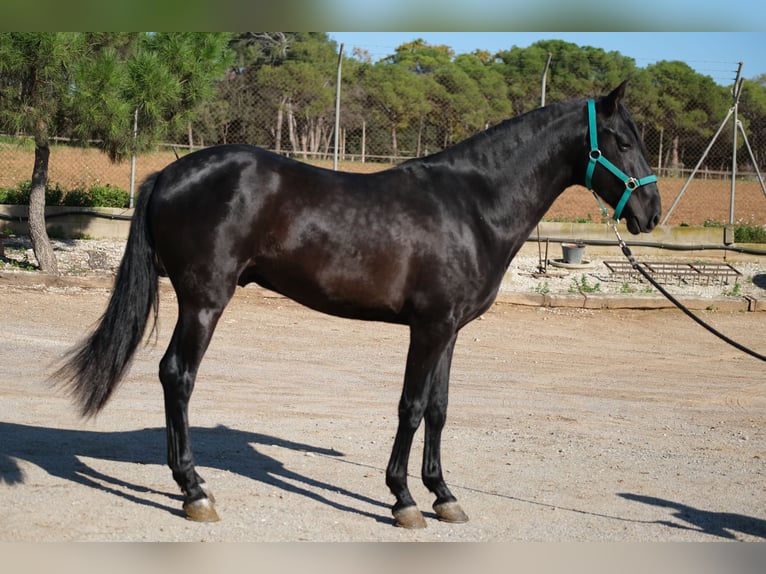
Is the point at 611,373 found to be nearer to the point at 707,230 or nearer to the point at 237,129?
the point at 707,230

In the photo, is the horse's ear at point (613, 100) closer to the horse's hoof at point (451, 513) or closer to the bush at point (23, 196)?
the horse's hoof at point (451, 513)

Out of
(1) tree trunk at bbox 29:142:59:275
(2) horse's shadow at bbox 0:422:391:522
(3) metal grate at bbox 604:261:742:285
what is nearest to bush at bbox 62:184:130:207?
(1) tree trunk at bbox 29:142:59:275

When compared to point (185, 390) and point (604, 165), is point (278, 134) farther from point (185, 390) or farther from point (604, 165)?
point (185, 390)

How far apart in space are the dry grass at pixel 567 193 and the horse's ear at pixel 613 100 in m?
11.0

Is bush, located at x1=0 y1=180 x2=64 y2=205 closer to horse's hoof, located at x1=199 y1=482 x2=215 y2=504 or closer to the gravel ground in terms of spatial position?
the gravel ground

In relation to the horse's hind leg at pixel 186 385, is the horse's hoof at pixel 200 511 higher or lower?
lower

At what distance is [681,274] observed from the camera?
13828mm

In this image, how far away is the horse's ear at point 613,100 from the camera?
4.68 meters

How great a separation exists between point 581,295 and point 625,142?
26.5 ft

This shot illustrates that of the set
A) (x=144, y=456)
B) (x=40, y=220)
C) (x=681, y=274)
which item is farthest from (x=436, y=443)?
(x=681, y=274)

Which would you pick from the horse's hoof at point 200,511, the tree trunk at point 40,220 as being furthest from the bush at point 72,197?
the horse's hoof at point 200,511

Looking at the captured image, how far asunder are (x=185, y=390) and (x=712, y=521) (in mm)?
3048

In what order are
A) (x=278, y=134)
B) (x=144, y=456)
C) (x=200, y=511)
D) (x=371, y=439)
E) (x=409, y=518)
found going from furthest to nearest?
(x=278, y=134), (x=371, y=439), (x=144, y=456), (x=409, y=518), (x=200, y=511)

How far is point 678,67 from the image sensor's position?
17375 mm
